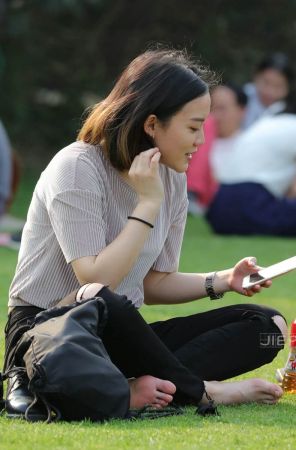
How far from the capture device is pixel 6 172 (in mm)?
11055

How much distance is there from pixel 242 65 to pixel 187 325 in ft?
37.8

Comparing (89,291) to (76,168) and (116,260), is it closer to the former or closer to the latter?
(116,260)

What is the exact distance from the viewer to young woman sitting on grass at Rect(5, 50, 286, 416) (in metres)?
4.32

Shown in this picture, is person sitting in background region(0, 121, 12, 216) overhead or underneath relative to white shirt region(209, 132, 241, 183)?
underneath

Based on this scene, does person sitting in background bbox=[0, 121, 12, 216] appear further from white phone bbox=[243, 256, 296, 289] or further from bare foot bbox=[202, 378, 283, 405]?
bare foot bbox=[202, 378, 283, 405]

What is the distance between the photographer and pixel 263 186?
1105 centimetres

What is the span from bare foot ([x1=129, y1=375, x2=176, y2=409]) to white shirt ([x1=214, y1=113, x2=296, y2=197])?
686 centimetres

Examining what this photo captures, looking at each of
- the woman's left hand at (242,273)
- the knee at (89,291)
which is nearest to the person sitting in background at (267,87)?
A: the woman's left hand at (242,273)

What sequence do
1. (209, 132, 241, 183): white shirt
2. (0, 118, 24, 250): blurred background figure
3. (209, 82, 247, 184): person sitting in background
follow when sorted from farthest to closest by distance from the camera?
(209, 82, 247, 184): person sitting in background → (209, 132, 241, 183): white shirt → (0, 118, 24, 250): blurred background figure

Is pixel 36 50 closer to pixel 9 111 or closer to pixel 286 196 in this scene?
pixel 9 111

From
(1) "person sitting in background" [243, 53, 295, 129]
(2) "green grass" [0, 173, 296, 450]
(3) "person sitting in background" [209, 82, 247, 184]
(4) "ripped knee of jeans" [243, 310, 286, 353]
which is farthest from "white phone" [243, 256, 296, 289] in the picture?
(1) "person sitting in background" [243, 53, 295, 129]

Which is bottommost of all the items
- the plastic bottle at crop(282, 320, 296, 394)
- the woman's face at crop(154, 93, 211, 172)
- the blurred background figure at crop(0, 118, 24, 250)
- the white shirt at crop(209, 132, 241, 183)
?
the blurred background figure at crop(0, 118, 24, 250)

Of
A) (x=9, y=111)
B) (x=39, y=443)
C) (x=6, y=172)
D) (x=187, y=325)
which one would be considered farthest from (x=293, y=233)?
(x=39, y=443)

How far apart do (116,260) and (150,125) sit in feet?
1.69
